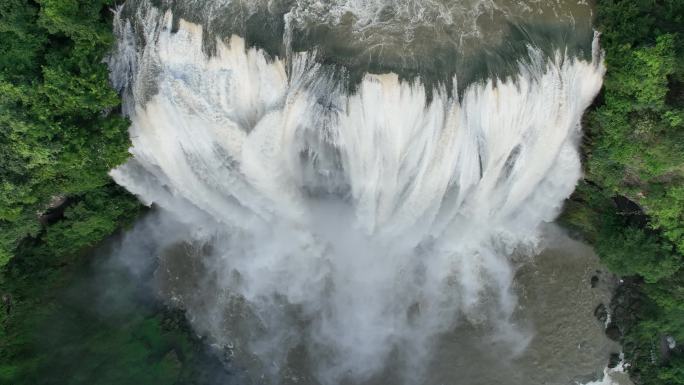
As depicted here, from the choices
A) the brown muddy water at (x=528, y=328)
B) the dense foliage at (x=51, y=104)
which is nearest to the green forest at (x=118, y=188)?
the dense foliage at (x=51, y=104)

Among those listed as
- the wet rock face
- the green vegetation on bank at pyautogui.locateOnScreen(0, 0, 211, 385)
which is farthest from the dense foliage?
the wet rock face

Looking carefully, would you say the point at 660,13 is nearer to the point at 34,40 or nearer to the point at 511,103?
the point at 511,103

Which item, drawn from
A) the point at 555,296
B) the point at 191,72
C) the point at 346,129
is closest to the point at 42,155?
the point at 191,72

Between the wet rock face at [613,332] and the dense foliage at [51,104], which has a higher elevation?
the dense foliage at [51,104]

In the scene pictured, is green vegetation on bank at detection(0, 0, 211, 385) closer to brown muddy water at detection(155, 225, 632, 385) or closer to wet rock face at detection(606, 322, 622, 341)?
brown muddy water at detection(155, 225, 632, 385)

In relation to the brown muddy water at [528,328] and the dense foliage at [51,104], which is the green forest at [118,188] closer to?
the dense foliage at [51,104]

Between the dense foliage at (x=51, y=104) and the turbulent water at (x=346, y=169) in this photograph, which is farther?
the turbulent water at (x=346, y=169)
